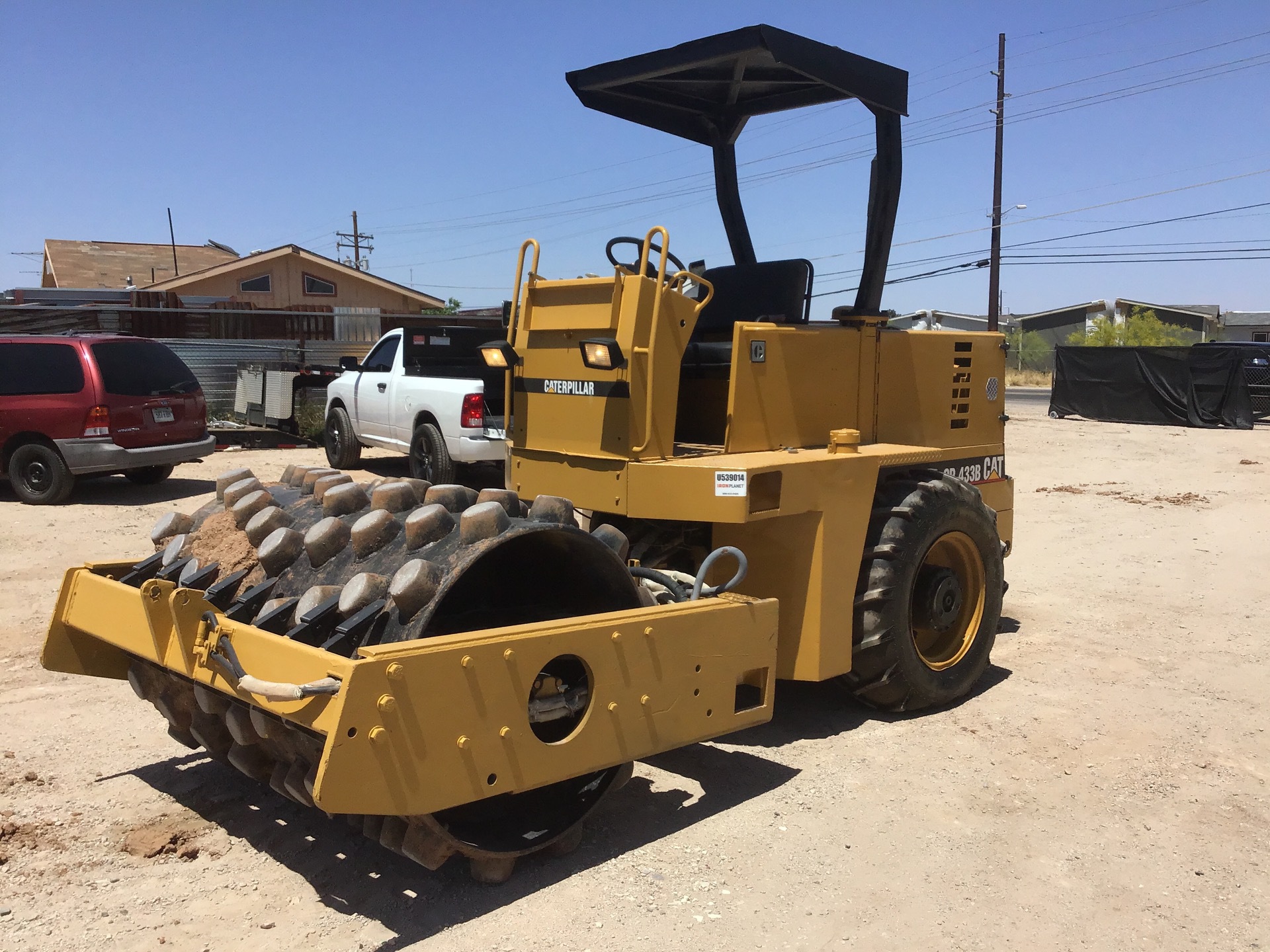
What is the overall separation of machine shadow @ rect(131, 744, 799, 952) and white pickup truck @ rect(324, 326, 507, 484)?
7.03 m

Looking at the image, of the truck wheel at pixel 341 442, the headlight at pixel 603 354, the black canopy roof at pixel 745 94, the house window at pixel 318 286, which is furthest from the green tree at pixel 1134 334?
the headlight at pixel 603 354

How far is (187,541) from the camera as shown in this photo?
4133 millimetres

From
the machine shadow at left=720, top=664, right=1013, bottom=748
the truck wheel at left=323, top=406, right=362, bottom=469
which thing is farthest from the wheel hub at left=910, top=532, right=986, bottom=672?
the truck wheel at left=323, top=406, right=362, bottom=469

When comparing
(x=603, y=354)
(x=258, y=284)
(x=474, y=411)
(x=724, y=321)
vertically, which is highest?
(x=258, y=284)

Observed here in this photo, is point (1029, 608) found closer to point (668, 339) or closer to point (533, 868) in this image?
point (668, 339)

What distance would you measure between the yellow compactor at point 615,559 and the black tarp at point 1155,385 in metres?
20.7

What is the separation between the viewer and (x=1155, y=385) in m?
24.9

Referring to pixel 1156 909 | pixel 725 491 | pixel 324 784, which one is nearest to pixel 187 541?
pixel 324 784

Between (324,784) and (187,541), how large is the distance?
1.74 m

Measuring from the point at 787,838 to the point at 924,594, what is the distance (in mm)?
1810

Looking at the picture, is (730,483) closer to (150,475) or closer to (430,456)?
(430,456)

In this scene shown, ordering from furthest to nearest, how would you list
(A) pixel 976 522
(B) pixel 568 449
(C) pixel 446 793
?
(A) pixel 976 522 < (B) pixel 568 449 < (C) pixel 446 793

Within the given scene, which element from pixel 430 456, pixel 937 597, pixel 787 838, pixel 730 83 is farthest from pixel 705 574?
pixel 430 456

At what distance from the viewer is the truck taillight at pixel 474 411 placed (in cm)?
1208
